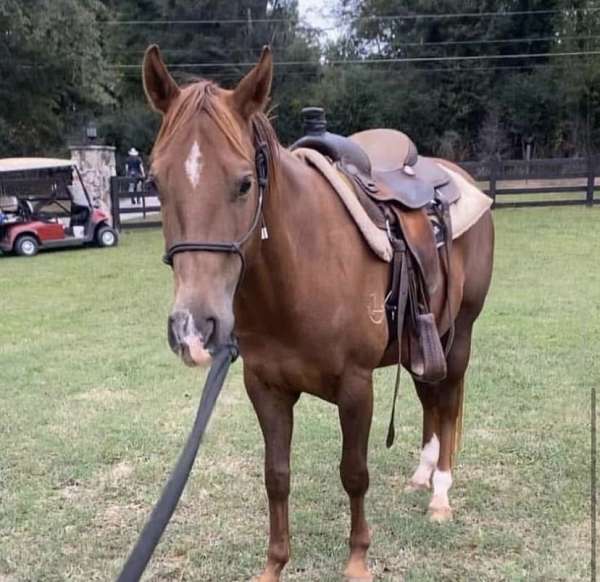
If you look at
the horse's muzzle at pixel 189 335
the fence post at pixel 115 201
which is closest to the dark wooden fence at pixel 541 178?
the fence post at pixel 115 201

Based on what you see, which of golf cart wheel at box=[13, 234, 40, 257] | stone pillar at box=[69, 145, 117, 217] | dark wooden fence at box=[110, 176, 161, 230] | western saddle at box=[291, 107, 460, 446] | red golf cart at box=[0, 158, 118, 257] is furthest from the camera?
dark wooden fence at box=[110, 176, 161, 230]

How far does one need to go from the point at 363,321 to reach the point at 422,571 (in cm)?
104

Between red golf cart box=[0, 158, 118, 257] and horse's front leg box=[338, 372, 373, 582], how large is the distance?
34.4 feet

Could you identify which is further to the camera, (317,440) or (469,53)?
(469,53)

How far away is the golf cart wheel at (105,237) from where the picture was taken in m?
12.6

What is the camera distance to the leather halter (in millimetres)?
1644

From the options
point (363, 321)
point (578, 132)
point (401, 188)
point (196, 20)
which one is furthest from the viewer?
point (196, 20)

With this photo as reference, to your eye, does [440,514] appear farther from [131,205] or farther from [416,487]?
[131,205]

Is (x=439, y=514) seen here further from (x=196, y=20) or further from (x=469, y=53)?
(x=196, y=20)

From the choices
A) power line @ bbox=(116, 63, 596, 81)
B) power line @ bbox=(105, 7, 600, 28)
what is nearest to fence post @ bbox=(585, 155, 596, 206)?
power line @ bbox=(116, 63, 596, 81)

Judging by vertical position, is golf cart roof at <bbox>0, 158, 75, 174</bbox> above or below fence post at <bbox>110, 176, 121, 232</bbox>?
above

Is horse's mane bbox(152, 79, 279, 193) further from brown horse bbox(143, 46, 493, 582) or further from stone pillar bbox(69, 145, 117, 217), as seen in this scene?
stone pillar bbox(69, 145, 117, 217)

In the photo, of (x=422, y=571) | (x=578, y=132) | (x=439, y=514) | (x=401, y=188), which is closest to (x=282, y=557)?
(x=422, y=571)

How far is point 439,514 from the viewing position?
301cm
